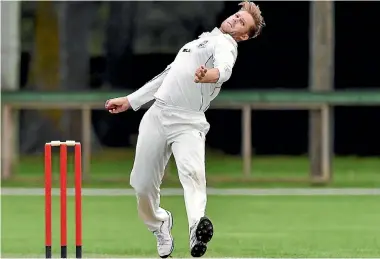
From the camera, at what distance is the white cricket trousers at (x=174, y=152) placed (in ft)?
31.7

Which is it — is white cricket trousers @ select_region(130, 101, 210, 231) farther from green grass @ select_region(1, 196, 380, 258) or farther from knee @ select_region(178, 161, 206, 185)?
green grass @ select_region(1, 196, 380, 258)

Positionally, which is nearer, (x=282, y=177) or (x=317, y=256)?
(x=317, y=256)

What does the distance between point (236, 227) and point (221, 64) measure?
12.5 feet

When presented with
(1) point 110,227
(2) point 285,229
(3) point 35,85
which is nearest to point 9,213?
(1) point 110,227

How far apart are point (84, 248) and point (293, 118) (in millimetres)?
9612

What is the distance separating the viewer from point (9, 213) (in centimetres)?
1421

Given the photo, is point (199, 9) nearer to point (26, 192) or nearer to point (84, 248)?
point (26, 192)

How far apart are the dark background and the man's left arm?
1023 cm

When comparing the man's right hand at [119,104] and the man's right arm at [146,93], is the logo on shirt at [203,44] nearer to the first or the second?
the man's right arm at [146,93]

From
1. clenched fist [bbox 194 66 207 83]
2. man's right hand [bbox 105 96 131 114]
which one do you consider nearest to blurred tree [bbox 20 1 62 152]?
man's right hand [bbox 105 96 131 114]

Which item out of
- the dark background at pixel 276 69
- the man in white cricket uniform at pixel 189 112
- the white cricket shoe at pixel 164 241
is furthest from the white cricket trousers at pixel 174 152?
the dark background at pixel 276 69

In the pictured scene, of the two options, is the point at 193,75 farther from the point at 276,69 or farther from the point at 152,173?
the point at 276,69

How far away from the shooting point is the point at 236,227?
12914 mm

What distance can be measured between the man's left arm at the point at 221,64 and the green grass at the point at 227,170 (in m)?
7.89
